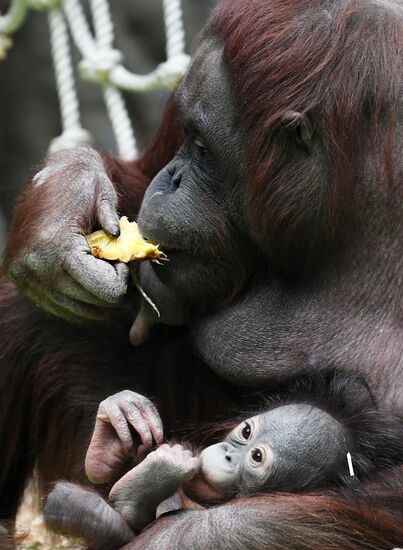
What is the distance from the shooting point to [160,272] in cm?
287

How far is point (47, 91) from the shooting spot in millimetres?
6797

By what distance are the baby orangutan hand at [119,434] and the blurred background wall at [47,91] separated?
13.1ft

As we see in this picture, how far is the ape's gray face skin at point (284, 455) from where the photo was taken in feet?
8.06

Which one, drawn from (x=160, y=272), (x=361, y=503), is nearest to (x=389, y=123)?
(x=160, y=272)

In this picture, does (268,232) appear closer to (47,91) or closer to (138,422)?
(138,422)

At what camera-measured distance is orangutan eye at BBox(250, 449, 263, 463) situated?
2.47 metres

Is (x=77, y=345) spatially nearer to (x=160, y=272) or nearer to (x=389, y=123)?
(x=160, y=272)

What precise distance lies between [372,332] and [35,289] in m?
0.85

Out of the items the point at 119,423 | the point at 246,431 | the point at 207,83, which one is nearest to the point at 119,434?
the point at 119,423

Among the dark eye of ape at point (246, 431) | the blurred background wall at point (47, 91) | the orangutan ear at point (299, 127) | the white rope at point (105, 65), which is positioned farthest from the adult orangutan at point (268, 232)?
the blurred background wall at point (47, 91)

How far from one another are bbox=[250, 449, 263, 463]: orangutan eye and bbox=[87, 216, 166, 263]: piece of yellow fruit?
57 cm

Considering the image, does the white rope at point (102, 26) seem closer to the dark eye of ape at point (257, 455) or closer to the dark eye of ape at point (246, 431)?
the dark eye of ape at point (246, 431)

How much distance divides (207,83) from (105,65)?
173cm

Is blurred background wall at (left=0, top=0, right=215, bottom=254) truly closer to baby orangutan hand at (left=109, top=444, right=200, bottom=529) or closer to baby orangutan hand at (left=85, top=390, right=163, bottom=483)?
baby orangutan hand at (left=85, top=390, right=163, bottom=483)
